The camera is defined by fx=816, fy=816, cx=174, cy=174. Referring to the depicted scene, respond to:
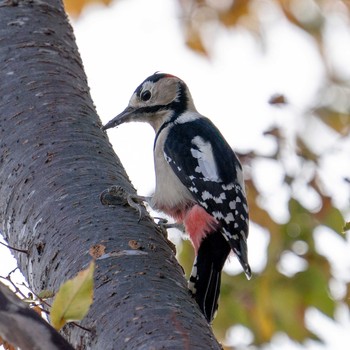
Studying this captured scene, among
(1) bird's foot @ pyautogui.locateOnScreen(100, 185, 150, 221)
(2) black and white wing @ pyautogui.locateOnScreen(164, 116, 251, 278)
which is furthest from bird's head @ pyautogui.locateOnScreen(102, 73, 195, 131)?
(1) bird's foot @ pyautogui.locateOnScreen(100, 185, 150, 221)

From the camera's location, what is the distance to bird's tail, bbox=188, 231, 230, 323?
10.2 ft

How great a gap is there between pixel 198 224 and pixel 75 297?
6.73 ft

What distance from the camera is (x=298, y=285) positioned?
14.1 ft

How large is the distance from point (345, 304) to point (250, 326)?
0.58 metres

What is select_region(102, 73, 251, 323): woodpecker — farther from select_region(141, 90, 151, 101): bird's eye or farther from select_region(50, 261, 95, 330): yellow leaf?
select_region(50, 261, 95, 330): yellow leaf

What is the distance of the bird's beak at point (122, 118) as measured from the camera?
4637 mm

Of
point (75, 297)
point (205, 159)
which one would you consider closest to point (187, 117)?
point (205, 159)

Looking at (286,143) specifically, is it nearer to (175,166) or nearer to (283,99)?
(283,99)

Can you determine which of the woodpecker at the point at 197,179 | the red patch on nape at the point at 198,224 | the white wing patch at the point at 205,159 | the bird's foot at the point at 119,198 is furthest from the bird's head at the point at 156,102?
the bird's foot at the point at 119,198

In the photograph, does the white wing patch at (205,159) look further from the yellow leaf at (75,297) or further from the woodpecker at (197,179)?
the yellow leaf at (75,297)

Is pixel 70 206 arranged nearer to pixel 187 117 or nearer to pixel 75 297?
pixel 75 297

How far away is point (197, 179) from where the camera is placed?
4.11 metres

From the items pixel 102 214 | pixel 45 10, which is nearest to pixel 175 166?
pixel 45 10

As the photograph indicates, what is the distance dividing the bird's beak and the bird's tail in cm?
115
